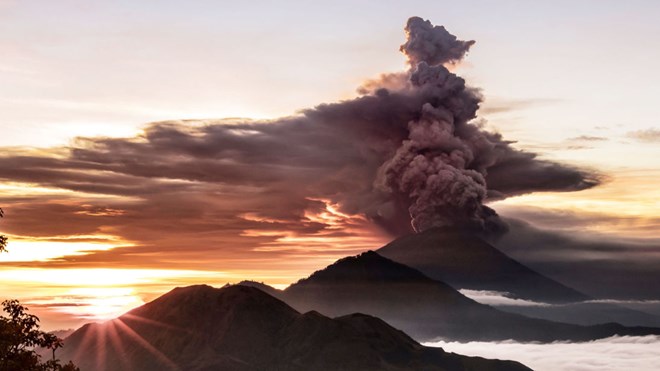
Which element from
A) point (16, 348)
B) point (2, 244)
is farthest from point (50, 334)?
point (2, 244)

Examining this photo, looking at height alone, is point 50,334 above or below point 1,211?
below

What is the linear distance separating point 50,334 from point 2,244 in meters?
3.35

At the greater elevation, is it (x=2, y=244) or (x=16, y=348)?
(x=2, y=244)

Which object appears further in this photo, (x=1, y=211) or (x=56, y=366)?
(x=56, y=366)

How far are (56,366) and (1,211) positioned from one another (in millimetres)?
6176

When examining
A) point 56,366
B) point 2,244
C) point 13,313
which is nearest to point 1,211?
point 2,244

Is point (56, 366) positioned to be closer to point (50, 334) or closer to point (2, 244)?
point (50, 334)

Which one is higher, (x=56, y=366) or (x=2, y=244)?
(x=2, y=244)

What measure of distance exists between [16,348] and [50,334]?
132 cm

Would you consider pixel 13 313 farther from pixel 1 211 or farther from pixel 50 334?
pixel 1 211

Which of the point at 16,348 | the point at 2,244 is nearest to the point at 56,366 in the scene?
the point at 16,348

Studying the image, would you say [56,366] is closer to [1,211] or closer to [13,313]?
[13,313]

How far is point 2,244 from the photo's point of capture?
97.7ft

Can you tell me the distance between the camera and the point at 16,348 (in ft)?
100
